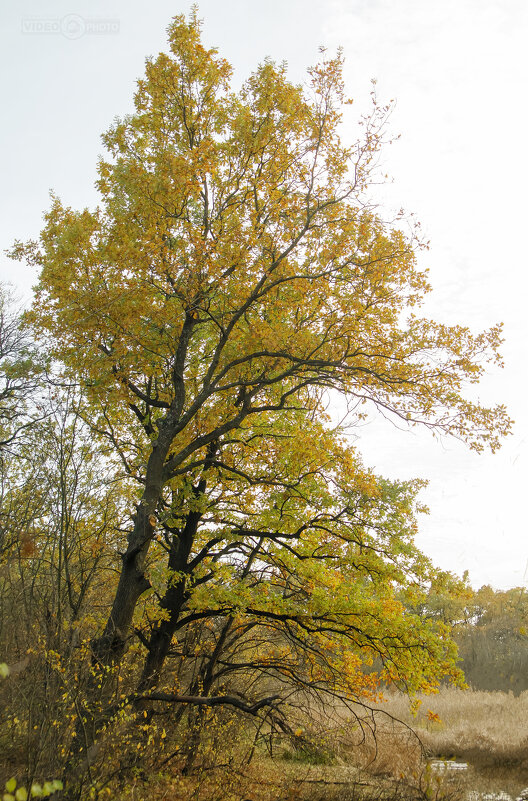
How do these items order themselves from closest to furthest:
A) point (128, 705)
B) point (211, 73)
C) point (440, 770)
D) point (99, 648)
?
1. point (128, 705)
2. point (99, 648)
3. point (211, 73)
4. point (440, 770)

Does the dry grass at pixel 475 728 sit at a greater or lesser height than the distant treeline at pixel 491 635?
lesser

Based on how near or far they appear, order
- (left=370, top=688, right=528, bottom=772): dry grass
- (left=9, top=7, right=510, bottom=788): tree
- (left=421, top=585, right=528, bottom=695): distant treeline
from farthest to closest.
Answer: (left=421, top=585, right=528, bottom=695): distant treeline
(left=370, top=688, right=528, bottom=772): dry grass
(left=9, top=7, right=510, bottom=788): tree

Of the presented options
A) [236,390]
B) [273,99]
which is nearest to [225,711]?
[236,390]

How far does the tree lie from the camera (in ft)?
28.8

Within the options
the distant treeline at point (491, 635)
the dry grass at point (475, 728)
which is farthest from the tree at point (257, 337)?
the distant treeline at point (491, 635)

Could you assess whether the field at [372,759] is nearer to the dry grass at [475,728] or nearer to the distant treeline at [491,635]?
the dry grass at [475,728]

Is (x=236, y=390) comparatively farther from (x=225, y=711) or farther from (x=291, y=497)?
(x=225, y=711)

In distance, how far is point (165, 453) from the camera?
9.16 metres

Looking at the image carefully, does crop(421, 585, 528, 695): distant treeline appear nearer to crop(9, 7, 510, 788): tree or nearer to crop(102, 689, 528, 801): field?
crop(102, 689, 528, 801): field

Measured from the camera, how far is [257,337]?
896 centimetres

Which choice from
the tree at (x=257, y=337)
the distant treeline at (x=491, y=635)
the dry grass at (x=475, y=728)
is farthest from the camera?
the distant treeline at (x=491, y=635)

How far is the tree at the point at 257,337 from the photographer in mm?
8789

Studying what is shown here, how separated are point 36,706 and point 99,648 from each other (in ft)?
7.14

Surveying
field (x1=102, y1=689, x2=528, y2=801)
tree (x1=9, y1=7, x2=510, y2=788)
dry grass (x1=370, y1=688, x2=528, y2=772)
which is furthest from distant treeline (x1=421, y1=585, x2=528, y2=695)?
tree (x1=9, y1=7, x2=510, y2=788)
